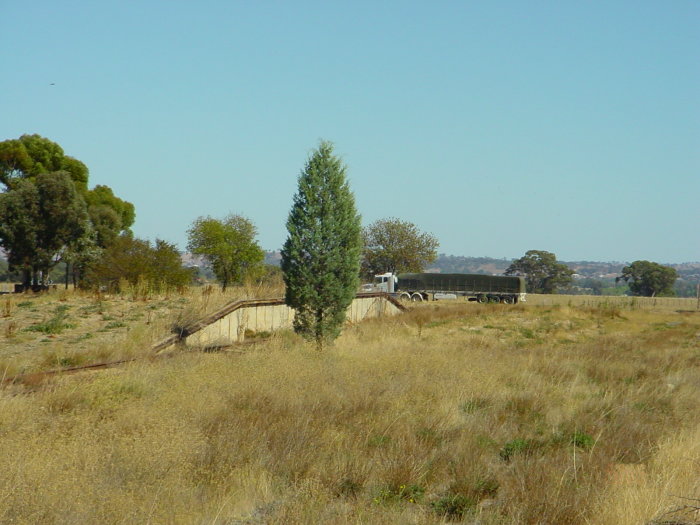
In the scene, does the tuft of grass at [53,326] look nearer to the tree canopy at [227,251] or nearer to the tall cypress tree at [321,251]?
the tall cypress tree at [321,251]

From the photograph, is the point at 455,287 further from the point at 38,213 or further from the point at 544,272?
the point at 544,272

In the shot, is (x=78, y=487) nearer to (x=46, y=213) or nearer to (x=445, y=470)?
(x=445, y=470)

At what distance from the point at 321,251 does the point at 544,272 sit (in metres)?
120

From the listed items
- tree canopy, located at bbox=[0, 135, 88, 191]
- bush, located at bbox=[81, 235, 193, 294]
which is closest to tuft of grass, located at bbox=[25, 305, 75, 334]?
bush, located at bbox=[81, 235, 193, 294]

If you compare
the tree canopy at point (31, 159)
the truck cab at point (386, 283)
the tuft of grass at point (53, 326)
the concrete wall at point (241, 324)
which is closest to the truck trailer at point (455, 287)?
the truck cab at point (386, 283)

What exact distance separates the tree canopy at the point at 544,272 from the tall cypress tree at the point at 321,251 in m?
116

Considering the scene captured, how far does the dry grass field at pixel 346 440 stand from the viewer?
584 centimetres

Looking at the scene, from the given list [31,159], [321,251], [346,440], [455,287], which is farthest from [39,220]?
[346,440]

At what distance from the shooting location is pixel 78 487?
18.2 feet

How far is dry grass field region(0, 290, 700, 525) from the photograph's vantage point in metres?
5.84

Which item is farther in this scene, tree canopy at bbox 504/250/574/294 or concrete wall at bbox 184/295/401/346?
Result: tree canopy at bbox 504/250/574/294

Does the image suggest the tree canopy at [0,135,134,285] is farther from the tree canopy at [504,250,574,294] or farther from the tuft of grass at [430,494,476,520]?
the tree canopy at [504,250,574,294]

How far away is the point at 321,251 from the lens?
1669 cm

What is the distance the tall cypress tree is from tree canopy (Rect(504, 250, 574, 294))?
4562 inches
